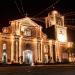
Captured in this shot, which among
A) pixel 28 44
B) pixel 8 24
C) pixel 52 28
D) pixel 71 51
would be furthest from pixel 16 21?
pixel 71 51

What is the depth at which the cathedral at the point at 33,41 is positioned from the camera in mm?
54500

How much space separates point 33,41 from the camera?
2292 inches

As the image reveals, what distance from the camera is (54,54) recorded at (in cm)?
6097

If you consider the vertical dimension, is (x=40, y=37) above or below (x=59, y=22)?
below

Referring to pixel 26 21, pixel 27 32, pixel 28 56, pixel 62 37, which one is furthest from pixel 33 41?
pixel 62 37

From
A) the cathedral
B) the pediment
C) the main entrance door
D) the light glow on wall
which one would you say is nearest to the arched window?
the cathedral

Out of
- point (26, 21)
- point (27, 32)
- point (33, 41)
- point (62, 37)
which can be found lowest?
point (33, 41)

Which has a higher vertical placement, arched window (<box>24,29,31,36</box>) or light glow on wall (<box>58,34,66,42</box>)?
arched window (<box>24,29,31,36</box>)

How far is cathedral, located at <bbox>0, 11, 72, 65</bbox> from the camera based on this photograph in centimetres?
5450

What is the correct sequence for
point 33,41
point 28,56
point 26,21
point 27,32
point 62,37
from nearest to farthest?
point 26,21
point 27,32
point 33,41
point 28,56
point 62,37

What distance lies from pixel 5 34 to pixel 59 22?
16.5 metres

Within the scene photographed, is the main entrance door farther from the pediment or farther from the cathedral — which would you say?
the pediment

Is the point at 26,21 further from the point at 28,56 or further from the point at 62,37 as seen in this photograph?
the point at 62,37

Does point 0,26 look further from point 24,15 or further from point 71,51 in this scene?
point 71,51
